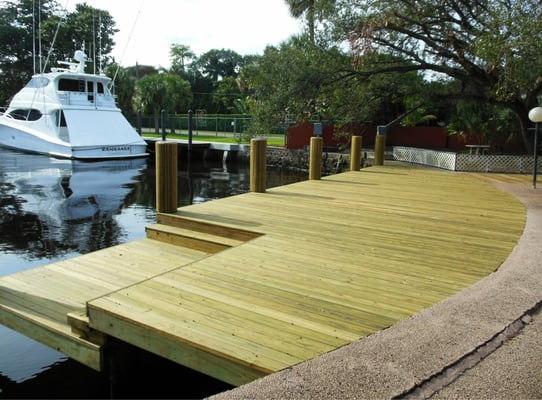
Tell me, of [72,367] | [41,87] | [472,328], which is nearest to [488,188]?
[472,328]

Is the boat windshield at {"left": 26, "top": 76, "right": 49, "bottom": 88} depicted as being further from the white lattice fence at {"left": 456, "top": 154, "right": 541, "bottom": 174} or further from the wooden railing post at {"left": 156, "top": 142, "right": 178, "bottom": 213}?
the wooden railing post at {"left": 156, "top": 142, "right": 178, "bottom": 213}

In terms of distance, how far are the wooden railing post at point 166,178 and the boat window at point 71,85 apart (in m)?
21.8

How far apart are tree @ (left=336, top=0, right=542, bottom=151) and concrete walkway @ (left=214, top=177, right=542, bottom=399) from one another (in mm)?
9327

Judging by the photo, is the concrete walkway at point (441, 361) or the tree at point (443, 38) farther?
the tree at point (443, 38)

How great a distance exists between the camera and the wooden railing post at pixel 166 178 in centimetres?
615

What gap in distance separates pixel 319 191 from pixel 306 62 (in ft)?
26.7

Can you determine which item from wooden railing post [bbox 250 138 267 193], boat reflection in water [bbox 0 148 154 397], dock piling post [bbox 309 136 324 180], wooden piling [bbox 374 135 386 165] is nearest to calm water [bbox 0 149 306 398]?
boat reflection in water [bbox 0 148 154 397]

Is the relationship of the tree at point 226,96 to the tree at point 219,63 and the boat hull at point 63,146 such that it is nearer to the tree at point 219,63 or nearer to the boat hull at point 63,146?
the tree at point 219,63

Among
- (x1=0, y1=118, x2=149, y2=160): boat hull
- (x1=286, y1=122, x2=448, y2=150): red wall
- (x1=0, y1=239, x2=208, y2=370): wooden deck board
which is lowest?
(x1=0, y1=239, x2=208, y2=370): wooden deck board

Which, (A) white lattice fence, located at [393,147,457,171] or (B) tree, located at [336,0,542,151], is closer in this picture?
(B) tree, located at [336,0,542,151]

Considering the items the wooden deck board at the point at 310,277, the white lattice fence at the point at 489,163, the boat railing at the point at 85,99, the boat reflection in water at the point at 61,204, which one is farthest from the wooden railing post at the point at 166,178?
the boat railing at the point at 85,99

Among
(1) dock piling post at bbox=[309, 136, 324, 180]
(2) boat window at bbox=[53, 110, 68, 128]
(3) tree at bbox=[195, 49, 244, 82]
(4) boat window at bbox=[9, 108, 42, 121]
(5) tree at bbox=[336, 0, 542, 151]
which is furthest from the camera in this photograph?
(3) tree at bbox=[195, 49, 244, 82]

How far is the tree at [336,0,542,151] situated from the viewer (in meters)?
11.6

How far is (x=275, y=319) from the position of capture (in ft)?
9.96
